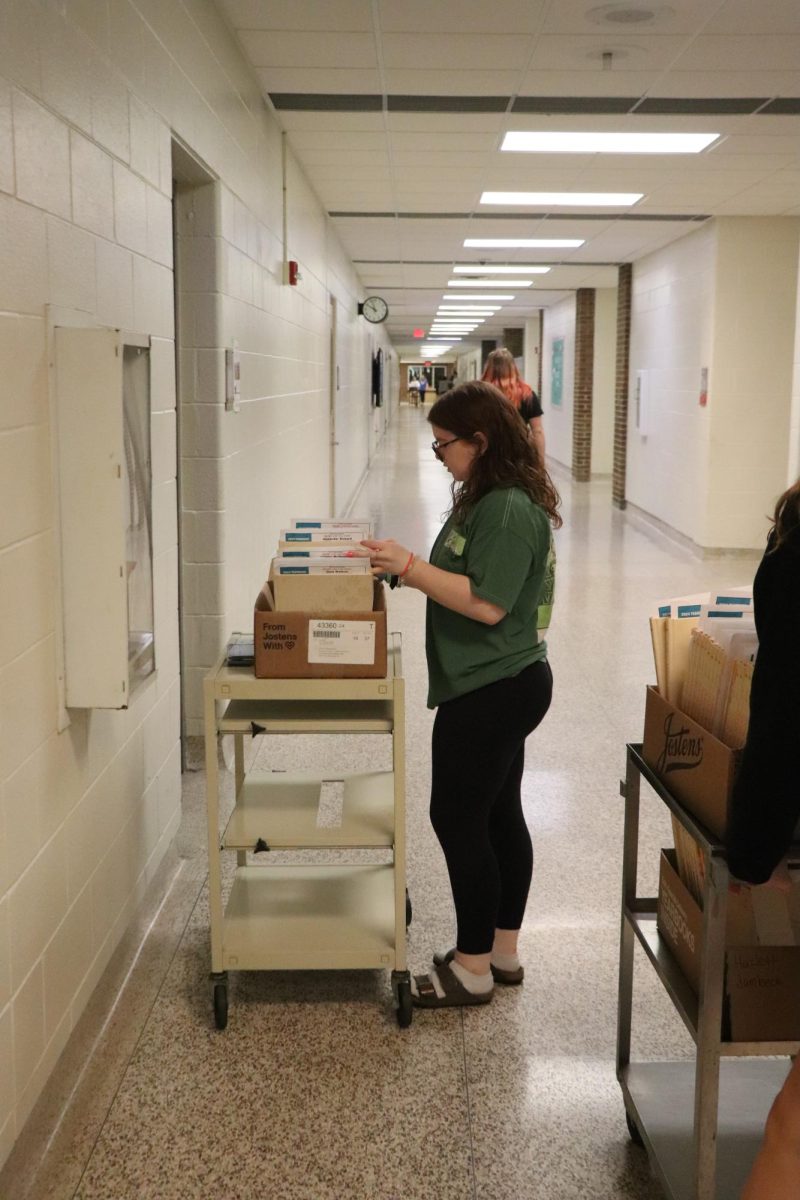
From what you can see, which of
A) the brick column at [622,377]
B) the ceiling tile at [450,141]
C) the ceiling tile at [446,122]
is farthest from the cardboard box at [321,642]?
the brick column at [622,377]

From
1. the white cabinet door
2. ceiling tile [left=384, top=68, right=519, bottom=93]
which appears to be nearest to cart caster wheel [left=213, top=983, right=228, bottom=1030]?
the white cabinet door

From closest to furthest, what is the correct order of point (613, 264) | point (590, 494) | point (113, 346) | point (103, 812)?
point (113, 346) < point (103, 812) < point (613, 264) < point (590, 494)

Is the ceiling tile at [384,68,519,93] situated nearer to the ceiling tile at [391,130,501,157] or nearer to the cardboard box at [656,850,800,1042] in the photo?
the ceiling tile at [391,130,501,157]

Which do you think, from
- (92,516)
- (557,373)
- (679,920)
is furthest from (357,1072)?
(557,373)

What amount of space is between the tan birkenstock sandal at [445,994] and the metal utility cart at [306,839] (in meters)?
0.08

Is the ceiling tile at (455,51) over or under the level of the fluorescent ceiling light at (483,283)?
under

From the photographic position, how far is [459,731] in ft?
7.82

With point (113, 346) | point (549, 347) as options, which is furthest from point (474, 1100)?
point (549, 347)

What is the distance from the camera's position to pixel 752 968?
1.78 metres

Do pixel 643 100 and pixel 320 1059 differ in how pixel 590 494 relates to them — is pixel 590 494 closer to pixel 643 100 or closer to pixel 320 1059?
pixel 643 100

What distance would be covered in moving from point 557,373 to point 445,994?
1637cm

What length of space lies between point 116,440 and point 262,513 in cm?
309

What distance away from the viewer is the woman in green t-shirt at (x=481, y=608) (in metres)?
2.31

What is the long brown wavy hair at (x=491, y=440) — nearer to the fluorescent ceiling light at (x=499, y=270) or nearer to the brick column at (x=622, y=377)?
the fluorescent ceiling light at (x=499, y=270)
